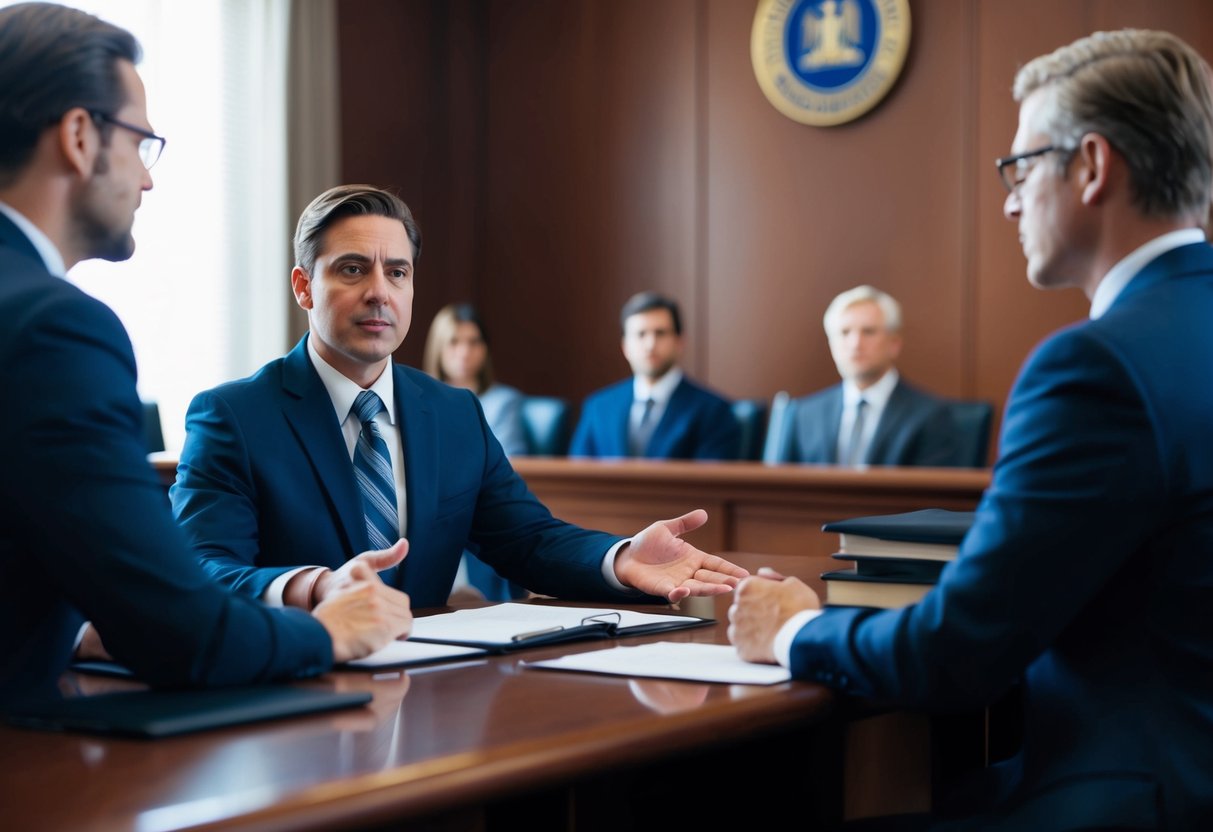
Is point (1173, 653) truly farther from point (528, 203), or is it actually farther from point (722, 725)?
point (528, 203)

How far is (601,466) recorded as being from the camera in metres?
4.95

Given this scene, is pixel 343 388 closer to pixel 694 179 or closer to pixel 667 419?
pixel 667 419

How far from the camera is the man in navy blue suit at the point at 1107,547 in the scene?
1.45 meters

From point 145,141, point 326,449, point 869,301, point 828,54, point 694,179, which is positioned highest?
point 828,54

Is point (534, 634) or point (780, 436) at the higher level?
point (534, 634)

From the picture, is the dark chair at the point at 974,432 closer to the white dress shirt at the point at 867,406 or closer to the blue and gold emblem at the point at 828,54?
the white dress shirt at the point at 867,406

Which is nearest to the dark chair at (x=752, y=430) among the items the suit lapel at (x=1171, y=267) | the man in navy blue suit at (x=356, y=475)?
the man in navy blue suit at (x=356, y=475)

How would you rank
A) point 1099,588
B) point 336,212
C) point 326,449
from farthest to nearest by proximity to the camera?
point 336,212 → point 326,449 → point 1099,588

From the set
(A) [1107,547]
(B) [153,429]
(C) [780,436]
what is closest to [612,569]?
(A) [1107,547]

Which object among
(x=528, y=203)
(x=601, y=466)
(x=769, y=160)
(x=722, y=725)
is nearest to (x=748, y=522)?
(x=601, y=466)

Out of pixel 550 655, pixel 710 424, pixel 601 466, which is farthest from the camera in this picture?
pixel 710 424

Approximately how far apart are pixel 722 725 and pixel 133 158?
97 centimetres

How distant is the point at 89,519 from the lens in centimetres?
139

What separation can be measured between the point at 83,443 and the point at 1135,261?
1.23 meters
